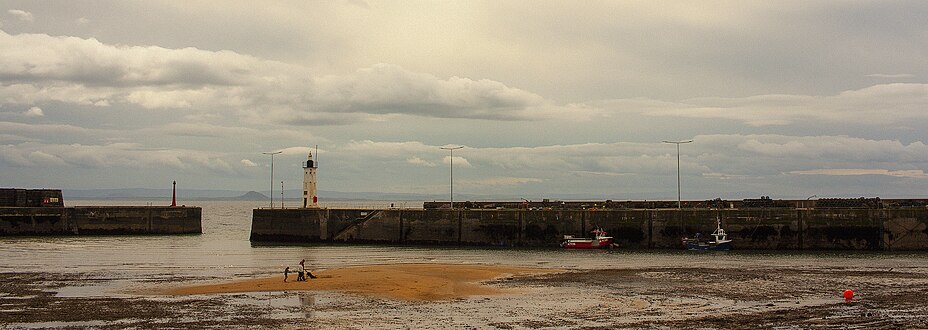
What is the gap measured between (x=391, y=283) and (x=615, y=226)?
106 feet

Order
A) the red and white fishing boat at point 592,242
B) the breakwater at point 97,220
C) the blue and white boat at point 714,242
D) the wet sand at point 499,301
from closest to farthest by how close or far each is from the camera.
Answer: the wet sand at point 499,301 → the blue and white boat at point 714,242 → the red and white fishing boat at point 592,242 → the breakwater at point 97,220

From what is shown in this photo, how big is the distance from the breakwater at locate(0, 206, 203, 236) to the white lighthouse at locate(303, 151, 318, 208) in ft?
58.3

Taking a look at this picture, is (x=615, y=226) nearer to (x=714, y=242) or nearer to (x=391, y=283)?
(x=714, y=242)

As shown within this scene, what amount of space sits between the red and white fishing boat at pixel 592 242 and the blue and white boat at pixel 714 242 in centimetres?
602

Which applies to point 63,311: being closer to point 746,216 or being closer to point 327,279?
point 327,279

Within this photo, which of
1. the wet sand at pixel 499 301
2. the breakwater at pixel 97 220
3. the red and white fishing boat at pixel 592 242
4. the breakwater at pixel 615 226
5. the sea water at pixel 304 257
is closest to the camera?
the wet sand at pixel 499 301

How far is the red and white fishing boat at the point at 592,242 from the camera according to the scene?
68.9m

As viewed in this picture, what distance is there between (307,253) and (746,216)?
110ft

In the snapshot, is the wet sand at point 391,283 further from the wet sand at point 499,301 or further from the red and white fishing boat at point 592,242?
the red and white fishing boat at point 592,242


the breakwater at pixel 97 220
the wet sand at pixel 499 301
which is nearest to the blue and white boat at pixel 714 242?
the wet sand at pixel 499 301

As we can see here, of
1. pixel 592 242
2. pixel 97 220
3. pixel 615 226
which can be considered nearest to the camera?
pixel 592 242

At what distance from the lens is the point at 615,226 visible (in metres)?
70.4

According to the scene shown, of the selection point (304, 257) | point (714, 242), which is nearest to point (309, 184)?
point (304, 257)

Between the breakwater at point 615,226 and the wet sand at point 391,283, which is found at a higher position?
the breakwater at point 615,226
